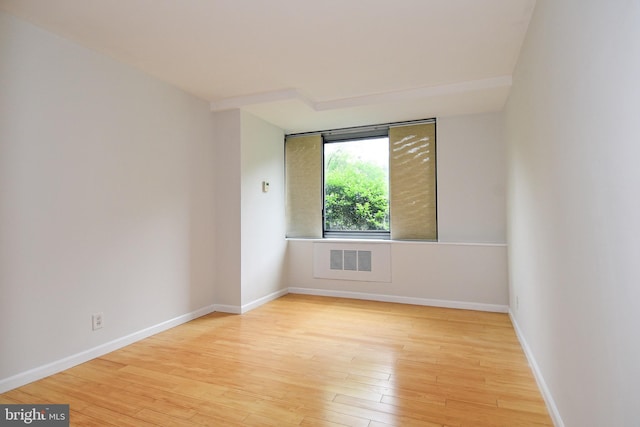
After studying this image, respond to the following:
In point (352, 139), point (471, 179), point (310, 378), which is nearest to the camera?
point (310, 378)

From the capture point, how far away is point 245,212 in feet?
14.3

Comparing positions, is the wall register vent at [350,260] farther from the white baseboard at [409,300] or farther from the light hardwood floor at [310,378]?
the light hardwood floor at [310,378]

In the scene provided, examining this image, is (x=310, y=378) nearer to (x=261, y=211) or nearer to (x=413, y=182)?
(x=261, y=211)

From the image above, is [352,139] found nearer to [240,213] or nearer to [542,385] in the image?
[240,213]

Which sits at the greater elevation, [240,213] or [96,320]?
[240,213]

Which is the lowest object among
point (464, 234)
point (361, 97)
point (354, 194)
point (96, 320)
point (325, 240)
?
point (96, 320)

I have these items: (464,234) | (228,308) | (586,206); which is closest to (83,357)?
(228,308)

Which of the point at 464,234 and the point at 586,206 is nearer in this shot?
the point at 586,206

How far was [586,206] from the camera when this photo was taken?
1399mm

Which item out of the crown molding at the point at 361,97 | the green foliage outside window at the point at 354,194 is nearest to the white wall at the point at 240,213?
→ the crown molding at the point at 361,97

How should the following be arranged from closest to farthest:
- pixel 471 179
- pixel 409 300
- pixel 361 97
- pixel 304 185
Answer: pixel 361 97 < pixel 471 179 < pixel 409 300 < pixel 304 185

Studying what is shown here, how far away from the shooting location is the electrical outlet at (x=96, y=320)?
2919 mm

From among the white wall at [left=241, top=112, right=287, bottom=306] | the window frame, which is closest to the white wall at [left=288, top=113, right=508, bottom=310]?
the window frame

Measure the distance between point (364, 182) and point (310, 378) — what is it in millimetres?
3239
